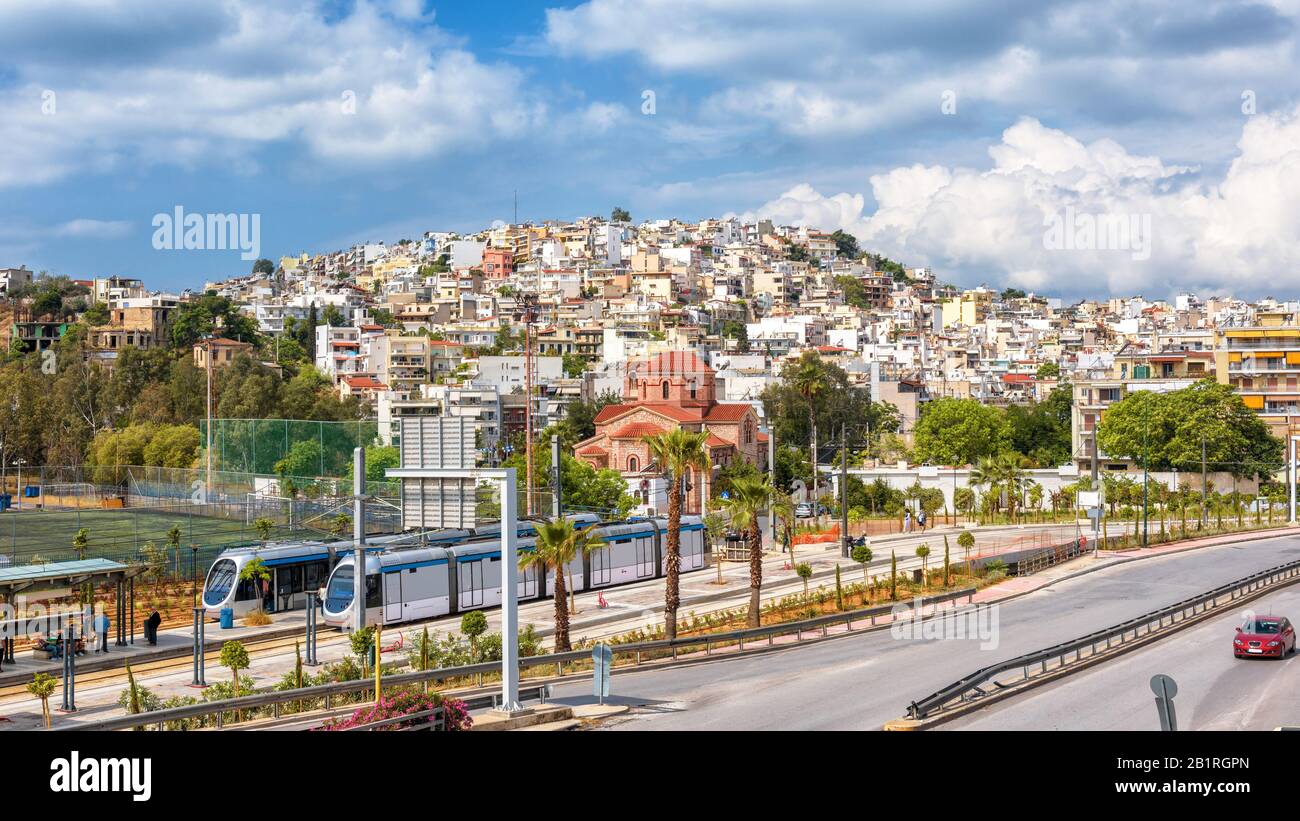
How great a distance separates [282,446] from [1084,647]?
53221 millimetres

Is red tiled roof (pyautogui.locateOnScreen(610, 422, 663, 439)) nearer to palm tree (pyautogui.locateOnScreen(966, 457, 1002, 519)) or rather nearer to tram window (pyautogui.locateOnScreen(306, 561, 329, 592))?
palm tree (pyautogui.locateOnScreen(966, 457, 1002, 519))

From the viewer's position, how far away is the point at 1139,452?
86188 mm

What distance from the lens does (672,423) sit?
87438 millimetres

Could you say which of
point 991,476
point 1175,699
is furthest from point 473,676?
point 991,476

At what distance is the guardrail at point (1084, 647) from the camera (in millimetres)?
22609

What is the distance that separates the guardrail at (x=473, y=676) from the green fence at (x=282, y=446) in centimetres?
4163

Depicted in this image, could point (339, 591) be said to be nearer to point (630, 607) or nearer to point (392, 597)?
point (392, 597)

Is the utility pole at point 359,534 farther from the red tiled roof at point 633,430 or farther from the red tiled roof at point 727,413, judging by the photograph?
the red tiled roof at point 727,413

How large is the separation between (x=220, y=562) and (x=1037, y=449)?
9116 cm

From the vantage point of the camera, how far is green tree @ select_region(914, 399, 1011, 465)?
9500 centimetres

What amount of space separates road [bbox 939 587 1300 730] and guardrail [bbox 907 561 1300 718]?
1.51 ft

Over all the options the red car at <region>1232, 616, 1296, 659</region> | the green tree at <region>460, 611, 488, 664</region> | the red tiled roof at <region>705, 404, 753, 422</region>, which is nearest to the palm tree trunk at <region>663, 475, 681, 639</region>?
the green tree at <region>460, 611, 488, 664</region>
